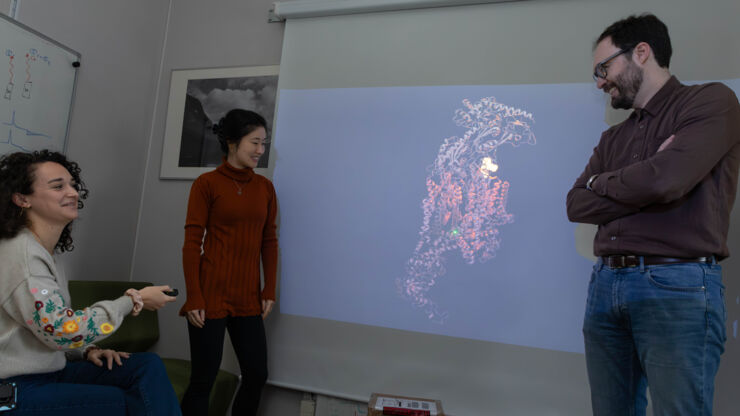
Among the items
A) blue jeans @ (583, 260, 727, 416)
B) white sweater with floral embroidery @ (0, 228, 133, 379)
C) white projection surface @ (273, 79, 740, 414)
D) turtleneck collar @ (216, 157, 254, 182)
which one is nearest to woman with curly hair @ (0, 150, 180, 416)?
white sweater with floral embroidery @ (0, 228, 133, 379)

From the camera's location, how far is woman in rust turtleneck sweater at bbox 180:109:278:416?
1750 millimetres

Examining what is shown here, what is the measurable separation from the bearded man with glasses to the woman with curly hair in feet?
4.16

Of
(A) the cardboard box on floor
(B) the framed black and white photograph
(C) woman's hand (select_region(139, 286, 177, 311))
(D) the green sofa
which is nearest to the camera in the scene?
(C) woman's hand (select_region(139, 286, 177, 311))

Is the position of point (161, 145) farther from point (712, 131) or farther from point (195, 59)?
point (712, 131)

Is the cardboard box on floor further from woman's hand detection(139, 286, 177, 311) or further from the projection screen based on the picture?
woman's hand detection(139, 286, 177, 311)

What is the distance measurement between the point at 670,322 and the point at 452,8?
5.15 feet

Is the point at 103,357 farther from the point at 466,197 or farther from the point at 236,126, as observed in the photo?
the point at 466,197

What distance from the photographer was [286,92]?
230 cm

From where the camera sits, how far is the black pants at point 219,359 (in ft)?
5.69

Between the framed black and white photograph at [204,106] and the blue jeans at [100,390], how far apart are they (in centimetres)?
A: 134

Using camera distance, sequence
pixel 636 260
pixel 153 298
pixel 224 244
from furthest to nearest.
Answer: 1. pixel 224 244
2. pixel 153 298
3. pixel 636 260

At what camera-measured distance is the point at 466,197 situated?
196 cm

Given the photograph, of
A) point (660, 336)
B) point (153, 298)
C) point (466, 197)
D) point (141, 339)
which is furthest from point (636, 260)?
point (141, 339)

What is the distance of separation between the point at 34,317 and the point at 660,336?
61.6 inches
